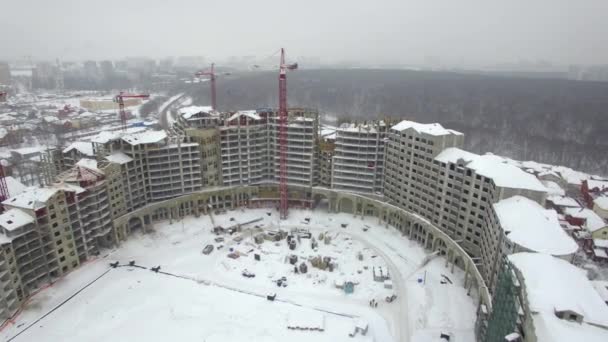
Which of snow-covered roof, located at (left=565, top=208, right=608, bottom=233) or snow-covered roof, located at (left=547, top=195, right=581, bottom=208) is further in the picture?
snow-covered roof, located at (left=547, top=195, right=581, bottom=208)

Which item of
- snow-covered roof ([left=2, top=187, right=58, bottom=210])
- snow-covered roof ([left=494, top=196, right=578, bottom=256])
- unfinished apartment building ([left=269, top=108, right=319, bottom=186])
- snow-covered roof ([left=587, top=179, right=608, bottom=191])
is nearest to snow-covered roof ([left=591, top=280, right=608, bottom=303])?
snow-covered roof ([left=494, top=196, right=578, bottom=256])

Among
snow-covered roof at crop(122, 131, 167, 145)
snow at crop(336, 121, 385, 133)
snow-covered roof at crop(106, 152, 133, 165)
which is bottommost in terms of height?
snow-covered roof at crop(106, 152, 133, 165)

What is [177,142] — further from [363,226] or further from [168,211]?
[363,226]

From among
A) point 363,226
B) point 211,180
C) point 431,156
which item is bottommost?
point 363,226

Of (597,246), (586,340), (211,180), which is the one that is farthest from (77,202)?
(597,246)

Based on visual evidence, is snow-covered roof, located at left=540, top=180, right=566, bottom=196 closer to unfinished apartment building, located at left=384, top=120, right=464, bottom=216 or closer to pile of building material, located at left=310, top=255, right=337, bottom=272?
unfinished apartment building, located at left=384, top=120, right=464, bottom=216

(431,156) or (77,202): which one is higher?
A: (431,156)

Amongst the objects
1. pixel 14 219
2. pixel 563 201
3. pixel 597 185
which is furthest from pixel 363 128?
pixel 597 185

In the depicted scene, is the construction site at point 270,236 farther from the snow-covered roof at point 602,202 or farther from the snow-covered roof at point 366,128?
the snow-covered roof at point 602,202
